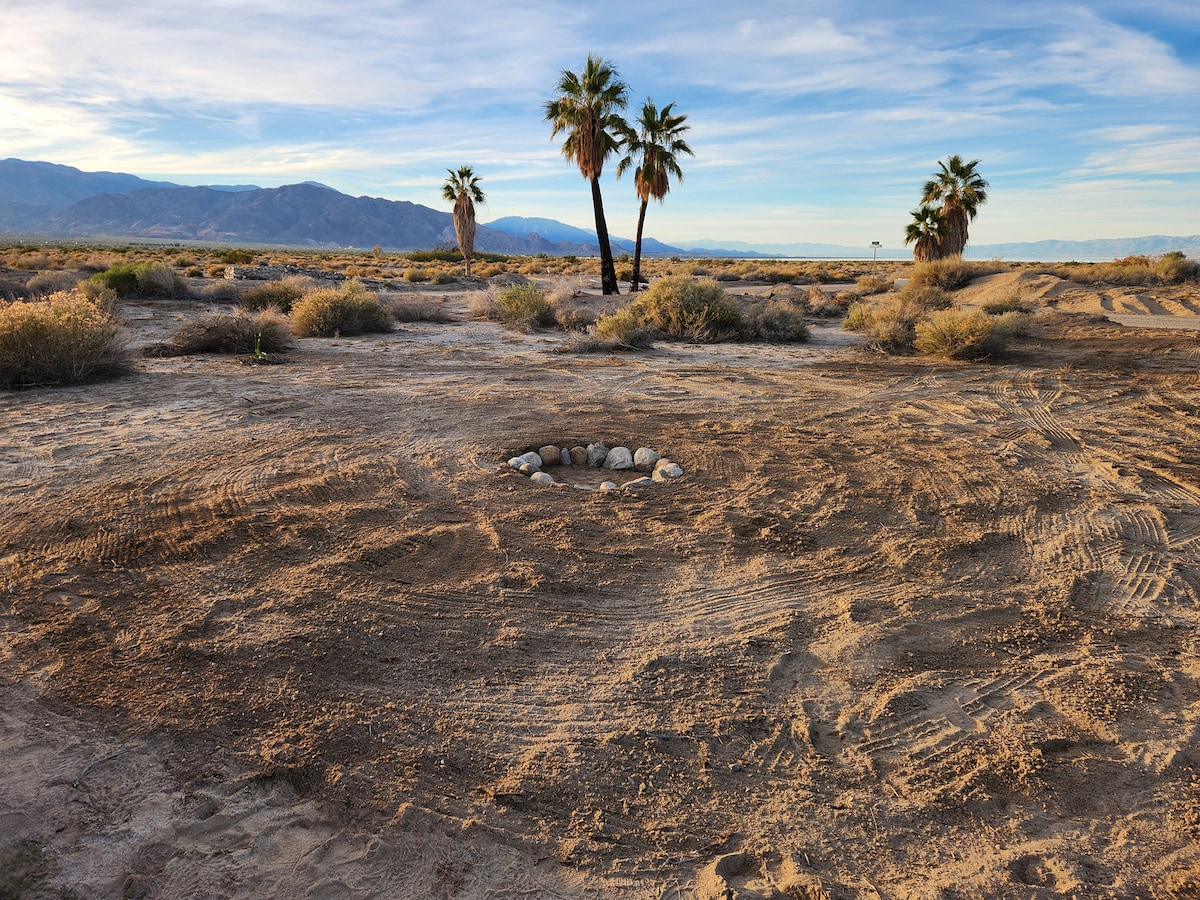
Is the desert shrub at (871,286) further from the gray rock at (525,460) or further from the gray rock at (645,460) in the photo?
the gray rock at (525,460)

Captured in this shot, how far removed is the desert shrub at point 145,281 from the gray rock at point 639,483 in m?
20.0

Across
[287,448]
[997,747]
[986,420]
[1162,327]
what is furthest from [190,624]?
[1162,327]

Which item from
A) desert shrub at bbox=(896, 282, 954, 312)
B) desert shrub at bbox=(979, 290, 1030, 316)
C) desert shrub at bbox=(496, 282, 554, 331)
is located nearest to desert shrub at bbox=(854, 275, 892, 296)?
desert shrub at bbox=(896, 282, 954, 312)

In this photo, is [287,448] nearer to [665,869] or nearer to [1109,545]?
[665,869]

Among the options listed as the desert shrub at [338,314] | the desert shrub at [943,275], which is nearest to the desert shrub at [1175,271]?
the desert shrub at [943,275]

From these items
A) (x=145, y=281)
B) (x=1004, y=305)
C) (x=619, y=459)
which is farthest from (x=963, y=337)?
(x=145, y=281)

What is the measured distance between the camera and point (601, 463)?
687cm

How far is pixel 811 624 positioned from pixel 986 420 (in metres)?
5.69

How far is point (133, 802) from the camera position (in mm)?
2650

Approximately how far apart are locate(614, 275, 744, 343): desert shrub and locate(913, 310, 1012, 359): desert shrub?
3946 mm

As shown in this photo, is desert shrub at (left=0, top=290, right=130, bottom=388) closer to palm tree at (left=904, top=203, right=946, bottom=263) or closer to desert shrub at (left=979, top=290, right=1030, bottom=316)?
desert shrub at (left=979, top=290, right=1030, bottom=316)

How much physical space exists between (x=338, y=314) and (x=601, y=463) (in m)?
10.4

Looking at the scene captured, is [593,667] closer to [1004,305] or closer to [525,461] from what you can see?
[525,461]

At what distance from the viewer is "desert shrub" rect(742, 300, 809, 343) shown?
15.6 metres
